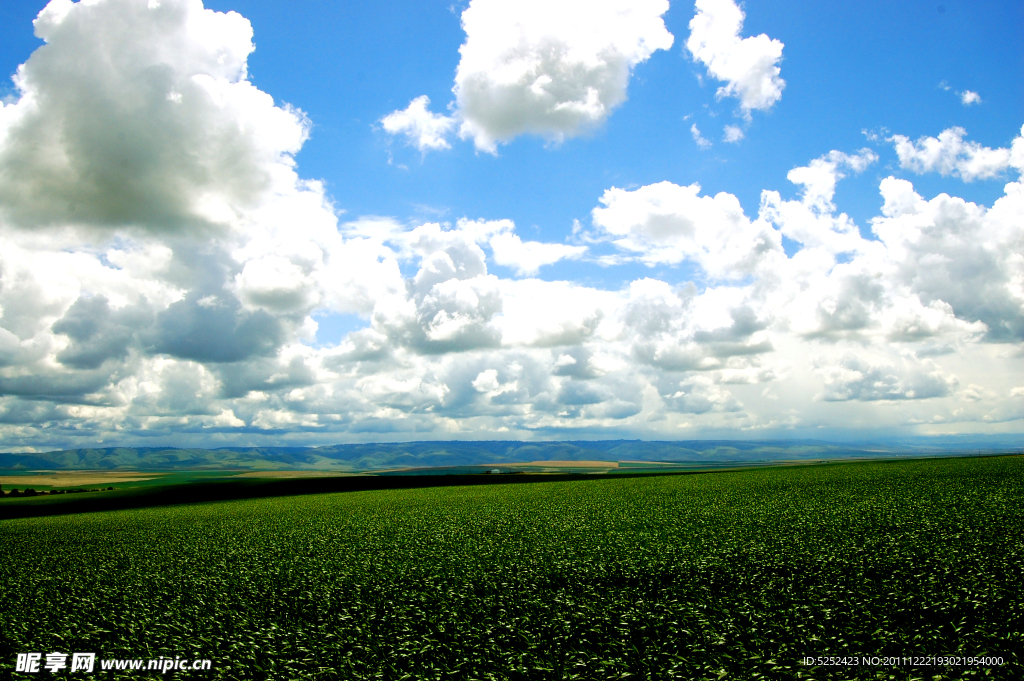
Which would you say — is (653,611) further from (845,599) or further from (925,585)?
(925,585)

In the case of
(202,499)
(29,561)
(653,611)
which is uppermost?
(653,611)

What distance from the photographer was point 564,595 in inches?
875

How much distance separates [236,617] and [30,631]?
7.69m

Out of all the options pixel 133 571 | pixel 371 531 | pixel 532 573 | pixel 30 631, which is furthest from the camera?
pixel 371 531

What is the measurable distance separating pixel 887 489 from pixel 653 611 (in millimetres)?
39861

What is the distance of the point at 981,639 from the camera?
51.3 ft

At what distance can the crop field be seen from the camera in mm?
16531

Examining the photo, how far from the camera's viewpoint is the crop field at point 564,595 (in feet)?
54.2

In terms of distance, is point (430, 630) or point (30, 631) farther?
point (30, 631)

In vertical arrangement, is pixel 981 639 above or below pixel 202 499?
above

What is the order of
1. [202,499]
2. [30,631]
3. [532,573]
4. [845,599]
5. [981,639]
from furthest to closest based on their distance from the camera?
[202,499] → [532,573] → [30,631] → [845,599] → [981,639]

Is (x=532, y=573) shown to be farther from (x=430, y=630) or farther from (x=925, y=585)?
(x=925, y=585)

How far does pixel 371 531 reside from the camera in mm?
40562

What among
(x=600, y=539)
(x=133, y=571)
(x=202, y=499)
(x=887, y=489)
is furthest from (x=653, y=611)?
(x=202, y=499)
